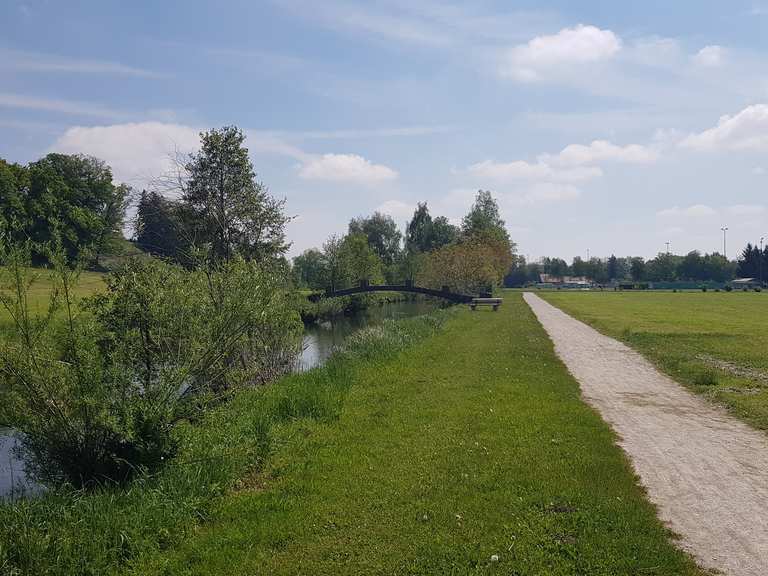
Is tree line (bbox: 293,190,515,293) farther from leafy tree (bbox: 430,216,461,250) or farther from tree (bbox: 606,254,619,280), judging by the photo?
tree (bbox: 606,254,619,280)

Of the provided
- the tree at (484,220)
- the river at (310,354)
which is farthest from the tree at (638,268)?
the river at (310,354)

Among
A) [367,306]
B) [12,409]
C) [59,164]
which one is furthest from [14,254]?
[59,164]

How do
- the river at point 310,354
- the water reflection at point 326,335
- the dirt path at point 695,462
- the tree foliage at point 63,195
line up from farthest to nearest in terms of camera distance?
the tree foliage at point 63,195 < the water reflection at point 326,335 < the river at point 310,354 < the dirt path at point 695,462

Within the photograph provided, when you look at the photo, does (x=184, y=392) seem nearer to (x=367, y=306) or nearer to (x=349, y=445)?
(x=349, y=445)

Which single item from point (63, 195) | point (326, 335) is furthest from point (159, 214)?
point (63, 195)

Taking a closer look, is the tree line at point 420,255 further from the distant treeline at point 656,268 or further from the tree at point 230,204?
the distant treeline at point 656,268

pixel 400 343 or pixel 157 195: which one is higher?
pixel 157 195

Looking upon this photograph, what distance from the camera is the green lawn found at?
525 cm

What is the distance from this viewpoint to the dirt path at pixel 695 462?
544 cm

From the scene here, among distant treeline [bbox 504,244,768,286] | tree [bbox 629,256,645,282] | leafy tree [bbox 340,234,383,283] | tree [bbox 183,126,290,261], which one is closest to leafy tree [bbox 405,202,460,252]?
distant treeline [bbox 504,244,768,286]

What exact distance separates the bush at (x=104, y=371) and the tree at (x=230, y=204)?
14.6 meters

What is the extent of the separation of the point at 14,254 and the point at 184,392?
2.73 meters

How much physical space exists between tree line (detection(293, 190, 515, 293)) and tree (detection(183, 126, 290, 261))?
2647 millimetres

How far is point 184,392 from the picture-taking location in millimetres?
8023
